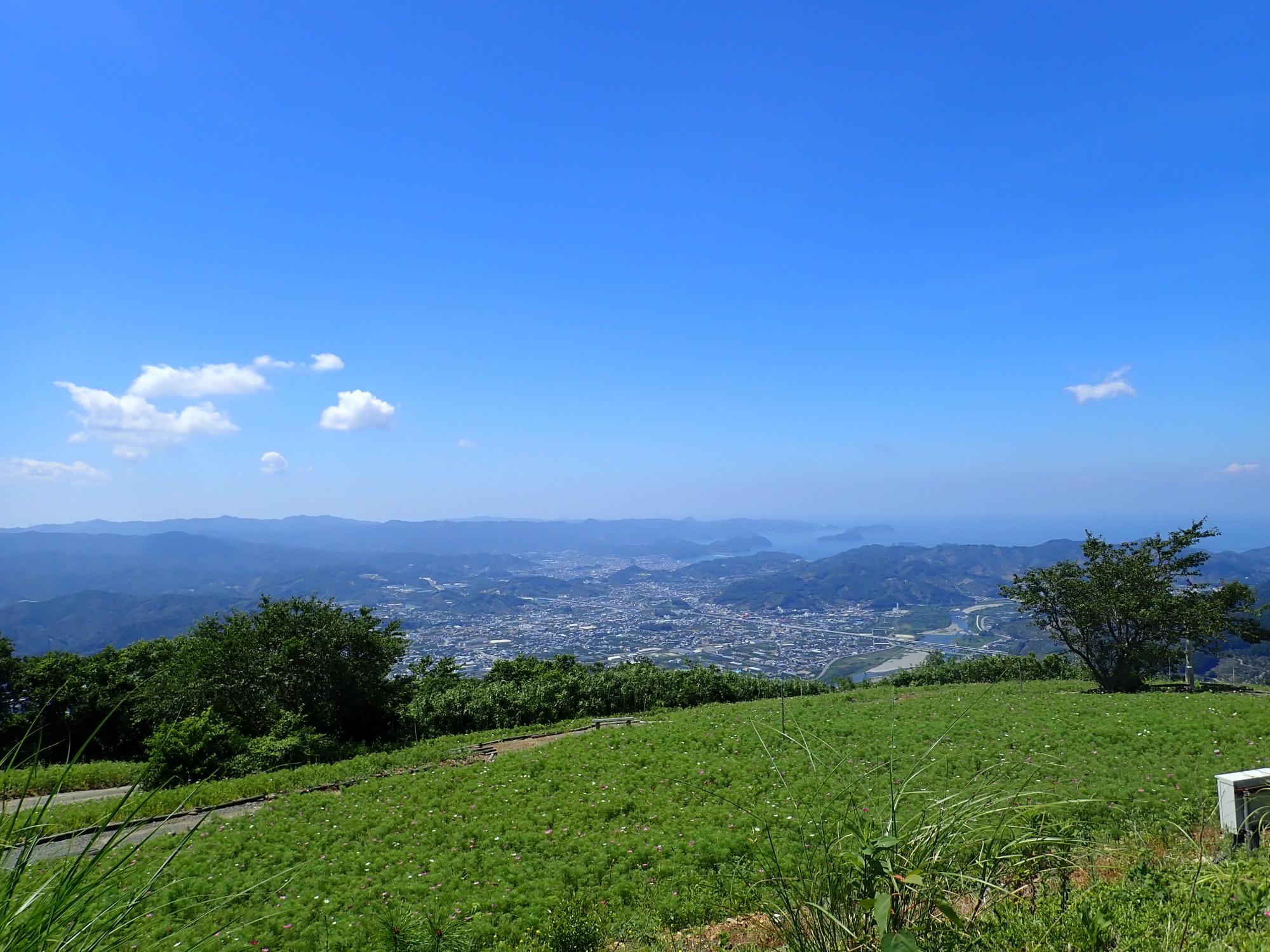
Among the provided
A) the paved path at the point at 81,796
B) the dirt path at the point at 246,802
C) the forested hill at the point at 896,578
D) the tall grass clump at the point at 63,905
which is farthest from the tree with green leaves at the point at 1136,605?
the forested hill at the point at 896,578

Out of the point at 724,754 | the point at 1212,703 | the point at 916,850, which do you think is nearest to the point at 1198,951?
the point at 916,850

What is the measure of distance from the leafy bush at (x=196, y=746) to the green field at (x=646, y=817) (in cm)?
Answer: 406

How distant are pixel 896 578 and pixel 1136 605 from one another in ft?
454

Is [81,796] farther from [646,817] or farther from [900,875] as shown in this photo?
[900,875]

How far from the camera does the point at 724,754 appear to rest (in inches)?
499

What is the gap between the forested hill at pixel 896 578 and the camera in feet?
438

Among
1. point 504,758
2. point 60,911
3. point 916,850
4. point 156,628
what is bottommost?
point 156,628

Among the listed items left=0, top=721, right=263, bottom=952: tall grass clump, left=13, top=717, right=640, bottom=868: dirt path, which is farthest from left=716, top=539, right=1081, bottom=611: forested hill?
left=0, top=721, right=263, bottom=952: tall grass clump

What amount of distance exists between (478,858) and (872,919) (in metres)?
7.54

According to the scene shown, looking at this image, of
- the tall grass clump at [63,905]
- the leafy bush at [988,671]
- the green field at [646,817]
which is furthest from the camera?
the leafy bush at [988,671]

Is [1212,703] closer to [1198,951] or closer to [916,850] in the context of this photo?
[1198,951]

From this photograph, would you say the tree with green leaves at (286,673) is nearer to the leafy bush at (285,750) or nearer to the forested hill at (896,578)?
the leafy bush at (285,750)

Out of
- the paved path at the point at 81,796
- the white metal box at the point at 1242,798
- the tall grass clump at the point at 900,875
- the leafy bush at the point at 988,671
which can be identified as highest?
the tall grass clump at the point at 900,875

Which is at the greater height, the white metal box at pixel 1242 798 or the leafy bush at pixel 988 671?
the white metal box at pixel 1242 798
